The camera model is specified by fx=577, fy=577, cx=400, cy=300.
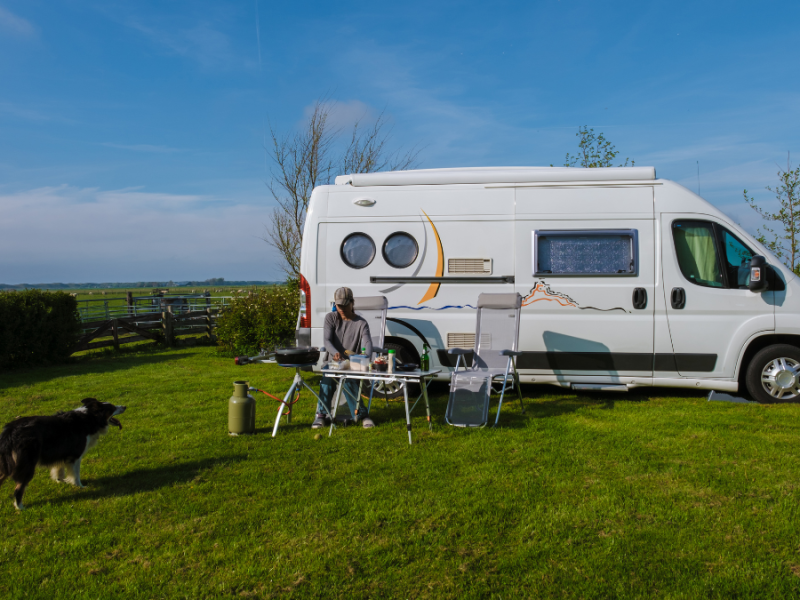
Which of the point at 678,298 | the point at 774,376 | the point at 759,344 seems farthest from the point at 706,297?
the point at 774,376

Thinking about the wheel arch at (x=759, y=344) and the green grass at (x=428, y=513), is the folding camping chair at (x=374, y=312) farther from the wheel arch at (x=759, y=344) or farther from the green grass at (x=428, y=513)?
the wheel arch at (x=759, y=344)

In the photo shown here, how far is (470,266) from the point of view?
650 centimetres

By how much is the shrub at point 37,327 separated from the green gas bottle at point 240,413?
6868 millimetres

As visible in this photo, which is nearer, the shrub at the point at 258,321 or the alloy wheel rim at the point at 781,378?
the alloy wheel rim at the point at 781,378

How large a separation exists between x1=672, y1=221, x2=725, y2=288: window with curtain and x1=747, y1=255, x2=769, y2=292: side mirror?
285 millimetres

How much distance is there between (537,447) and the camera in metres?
4.72

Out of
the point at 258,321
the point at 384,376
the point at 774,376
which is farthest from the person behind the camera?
the point at 258,321

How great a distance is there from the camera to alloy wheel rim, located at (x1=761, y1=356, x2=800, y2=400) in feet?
20.1

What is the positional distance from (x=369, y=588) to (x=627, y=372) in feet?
14.9

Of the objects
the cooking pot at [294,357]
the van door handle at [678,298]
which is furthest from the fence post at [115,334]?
the van door handle at [678,298]

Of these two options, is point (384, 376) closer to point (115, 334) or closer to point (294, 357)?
point (294, 357)

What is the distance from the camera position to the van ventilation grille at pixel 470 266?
6.48 meters

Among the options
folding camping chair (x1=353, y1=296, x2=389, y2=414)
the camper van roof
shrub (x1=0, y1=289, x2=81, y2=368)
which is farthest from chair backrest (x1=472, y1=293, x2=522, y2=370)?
shrub (x1=0, y1=289, x2=81, y2=368)

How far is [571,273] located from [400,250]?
75.8 inches
